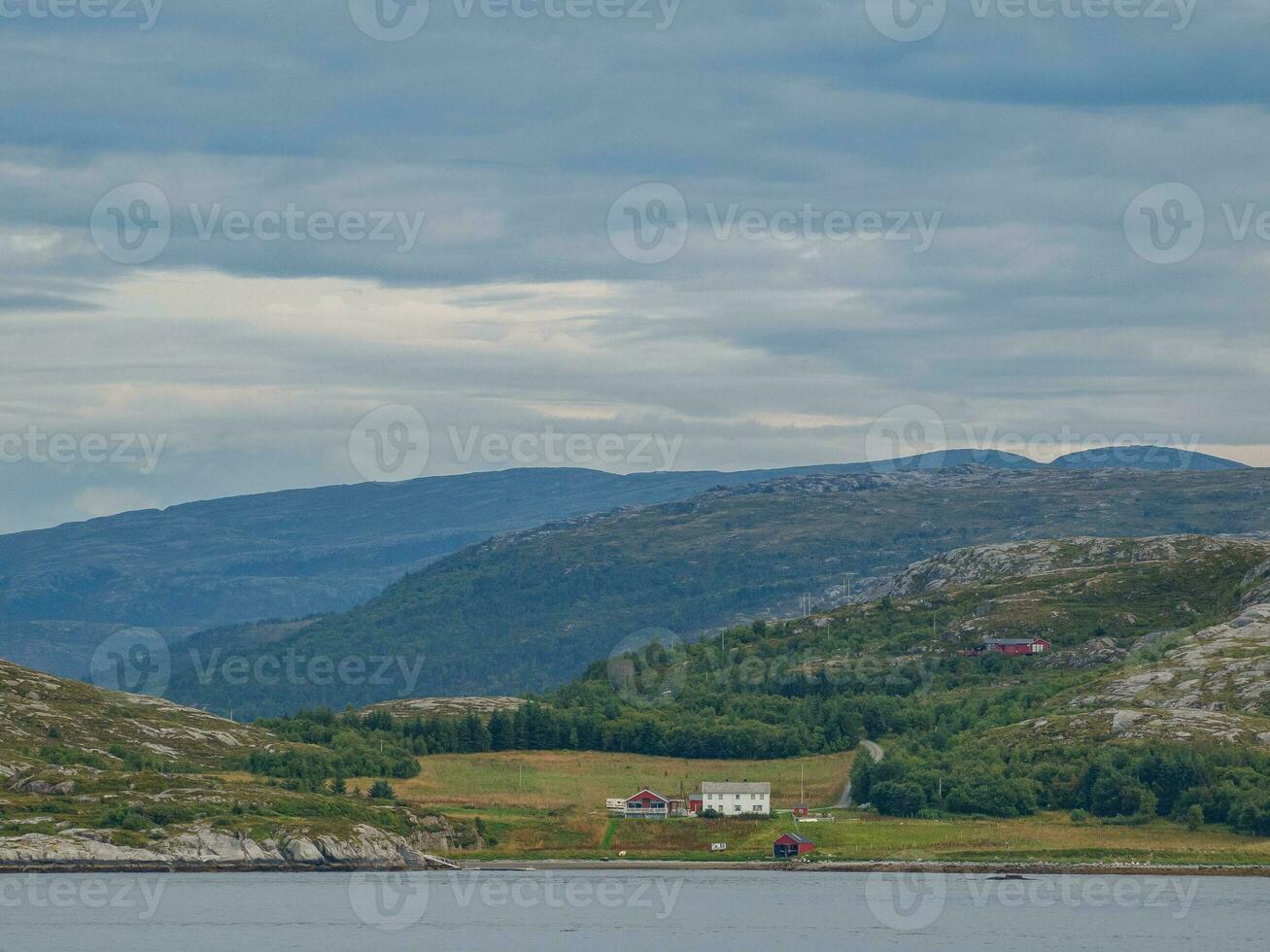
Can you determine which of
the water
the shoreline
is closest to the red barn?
the shoreline

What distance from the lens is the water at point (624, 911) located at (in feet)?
449

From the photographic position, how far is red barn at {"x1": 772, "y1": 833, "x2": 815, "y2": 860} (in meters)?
194

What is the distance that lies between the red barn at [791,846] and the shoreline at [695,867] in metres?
2.25

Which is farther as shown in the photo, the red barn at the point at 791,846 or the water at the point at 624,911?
the red barn at the point at 791,846

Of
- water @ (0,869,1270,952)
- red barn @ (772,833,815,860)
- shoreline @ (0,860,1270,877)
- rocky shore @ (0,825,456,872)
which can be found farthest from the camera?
red barn @ (772,833,815,860)

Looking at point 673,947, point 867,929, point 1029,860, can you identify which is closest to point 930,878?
point 1029,860

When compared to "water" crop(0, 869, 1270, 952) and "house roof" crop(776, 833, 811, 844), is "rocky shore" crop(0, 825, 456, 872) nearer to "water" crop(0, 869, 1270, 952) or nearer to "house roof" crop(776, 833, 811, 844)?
"water" crop(0, 869, 1270, 952)

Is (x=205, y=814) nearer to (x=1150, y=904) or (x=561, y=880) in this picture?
(x=561, y=880)

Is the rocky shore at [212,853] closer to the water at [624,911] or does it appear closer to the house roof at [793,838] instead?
the water at [624,911]

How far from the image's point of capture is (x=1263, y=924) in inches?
5763

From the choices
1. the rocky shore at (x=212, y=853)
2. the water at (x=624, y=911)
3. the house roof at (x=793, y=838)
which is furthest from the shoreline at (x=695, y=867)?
the house roof at (x=793, y=838)

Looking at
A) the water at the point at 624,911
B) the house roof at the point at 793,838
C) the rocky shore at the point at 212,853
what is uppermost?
the house roof at the point at 793,838

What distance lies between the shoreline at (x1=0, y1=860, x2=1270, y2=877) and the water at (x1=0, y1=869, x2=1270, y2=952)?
1.25 meters

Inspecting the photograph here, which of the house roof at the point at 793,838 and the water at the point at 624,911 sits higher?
the house roof at the point at 793,838
